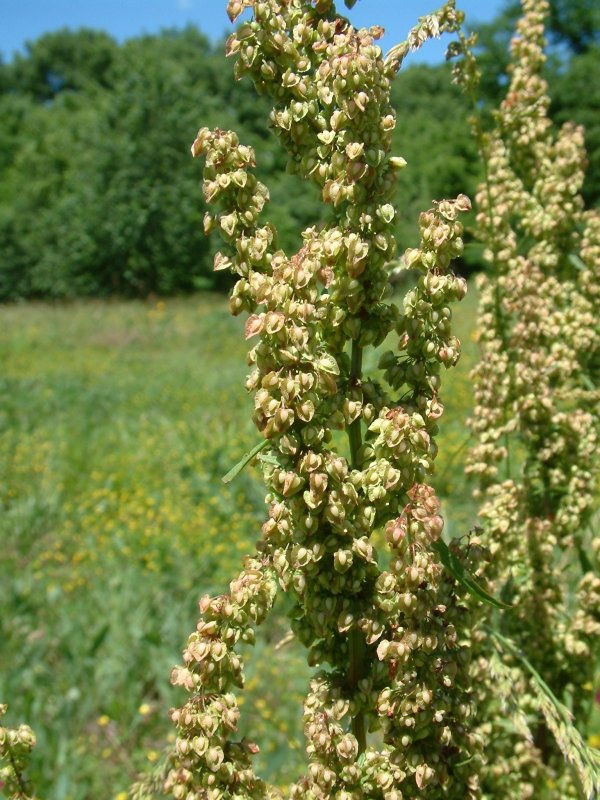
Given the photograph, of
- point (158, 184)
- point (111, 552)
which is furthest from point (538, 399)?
point (158, 184)

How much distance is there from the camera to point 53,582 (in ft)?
19.0

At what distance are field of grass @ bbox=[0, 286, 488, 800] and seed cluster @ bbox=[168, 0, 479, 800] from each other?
518 millimetres

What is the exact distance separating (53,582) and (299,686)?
2.17m

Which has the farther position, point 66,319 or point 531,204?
point 66,319

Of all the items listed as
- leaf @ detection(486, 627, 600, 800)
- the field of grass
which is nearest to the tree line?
the field of grass

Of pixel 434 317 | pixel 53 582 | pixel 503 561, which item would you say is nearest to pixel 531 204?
pixel 503 561

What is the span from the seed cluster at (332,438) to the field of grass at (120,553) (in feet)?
1.70

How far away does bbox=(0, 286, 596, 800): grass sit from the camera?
3.89 meters

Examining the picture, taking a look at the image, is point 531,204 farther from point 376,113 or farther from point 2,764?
point 2,764

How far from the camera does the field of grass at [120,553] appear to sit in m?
3.89

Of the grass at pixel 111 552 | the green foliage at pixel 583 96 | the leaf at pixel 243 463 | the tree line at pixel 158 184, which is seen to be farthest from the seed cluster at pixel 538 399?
the green foliage at pixel 583 96

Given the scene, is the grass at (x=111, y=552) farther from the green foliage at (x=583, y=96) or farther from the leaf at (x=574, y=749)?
the green foliage at (x=583, y=96)

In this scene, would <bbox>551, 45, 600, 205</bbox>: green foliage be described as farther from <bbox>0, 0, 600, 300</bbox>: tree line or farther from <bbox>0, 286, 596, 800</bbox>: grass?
<bbox>0, 286, 596, 800</bbox>: grass

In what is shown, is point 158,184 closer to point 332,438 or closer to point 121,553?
point 121,553
